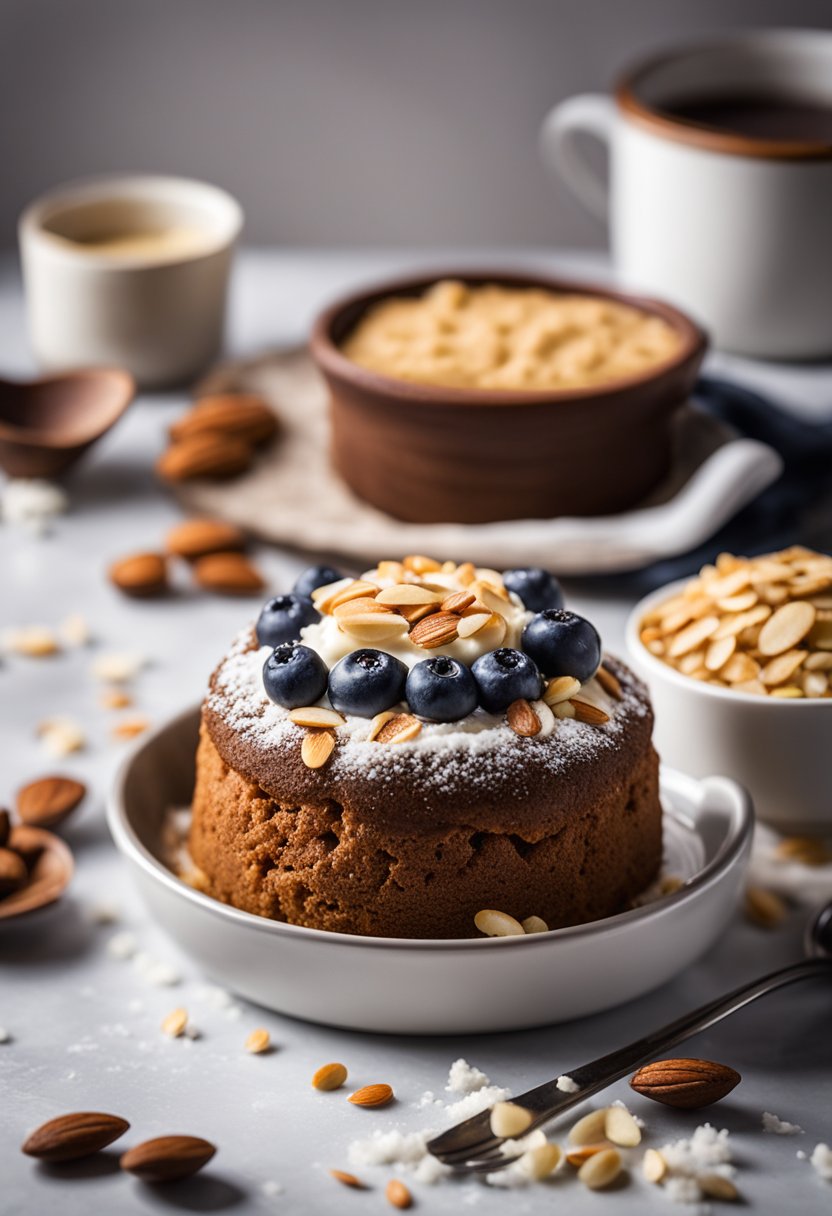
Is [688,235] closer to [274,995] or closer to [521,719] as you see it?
[521,719]

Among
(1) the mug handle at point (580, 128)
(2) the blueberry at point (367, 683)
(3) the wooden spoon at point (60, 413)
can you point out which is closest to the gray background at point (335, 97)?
(1) the mug handle at point (580, 128)

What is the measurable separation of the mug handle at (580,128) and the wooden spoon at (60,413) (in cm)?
85

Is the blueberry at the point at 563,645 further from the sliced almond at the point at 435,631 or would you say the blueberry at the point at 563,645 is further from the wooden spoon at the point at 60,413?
the wooden spoon at the point at 60,413

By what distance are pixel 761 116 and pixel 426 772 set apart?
5.61 feet

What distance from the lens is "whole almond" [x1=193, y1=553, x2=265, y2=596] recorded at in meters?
1.87

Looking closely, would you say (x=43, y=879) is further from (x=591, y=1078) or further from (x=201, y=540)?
(x=201, y=540)

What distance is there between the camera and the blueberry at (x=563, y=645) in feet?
3.79

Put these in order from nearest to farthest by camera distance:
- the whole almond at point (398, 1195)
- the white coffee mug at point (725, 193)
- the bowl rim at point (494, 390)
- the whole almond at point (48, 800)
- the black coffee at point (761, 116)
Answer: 1. the whole almond at point (398, 1195)
2. the whole almond at point (48, 800)
3. the bowl rim at point (494, 390)
4. the white coffee mug at point (725, 193)
5. the black coffee at point (761, 116)

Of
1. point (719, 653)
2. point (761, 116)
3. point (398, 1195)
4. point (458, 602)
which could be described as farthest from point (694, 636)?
point (761, 116)

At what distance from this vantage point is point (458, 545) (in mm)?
1846

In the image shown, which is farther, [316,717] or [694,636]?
[694,636]

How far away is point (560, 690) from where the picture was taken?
3.77ft

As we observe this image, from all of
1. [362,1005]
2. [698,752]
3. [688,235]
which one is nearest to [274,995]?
[362,1005]

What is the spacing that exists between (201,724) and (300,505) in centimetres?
75
